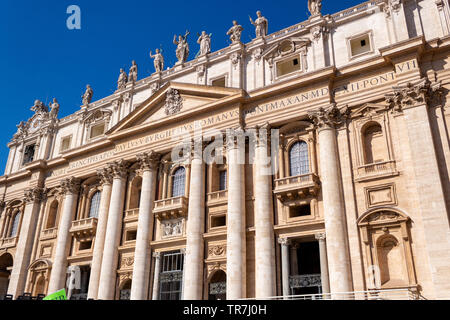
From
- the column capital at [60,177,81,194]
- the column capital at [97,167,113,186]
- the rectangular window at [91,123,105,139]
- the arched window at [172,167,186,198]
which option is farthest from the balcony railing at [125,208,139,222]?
the rectangular window at [91,123,105,139]

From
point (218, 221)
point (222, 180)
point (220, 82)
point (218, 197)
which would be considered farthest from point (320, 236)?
point (220, 82)

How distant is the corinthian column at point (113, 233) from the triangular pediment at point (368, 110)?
55.4ft

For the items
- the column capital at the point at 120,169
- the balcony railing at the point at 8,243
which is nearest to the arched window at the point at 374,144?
the column capital at the point at 120,169

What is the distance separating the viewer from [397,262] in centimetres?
2056

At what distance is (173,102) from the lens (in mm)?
30922

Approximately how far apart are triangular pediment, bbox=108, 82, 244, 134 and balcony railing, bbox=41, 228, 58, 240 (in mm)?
9448

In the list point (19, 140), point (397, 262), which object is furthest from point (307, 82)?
point (19, 140)

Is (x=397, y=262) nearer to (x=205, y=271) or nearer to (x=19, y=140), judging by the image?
(x=205, y=271)

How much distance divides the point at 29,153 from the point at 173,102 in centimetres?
1984

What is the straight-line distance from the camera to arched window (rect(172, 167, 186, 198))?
2931cm

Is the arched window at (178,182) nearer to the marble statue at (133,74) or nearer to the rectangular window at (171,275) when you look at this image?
the rectangular window at (171,275)

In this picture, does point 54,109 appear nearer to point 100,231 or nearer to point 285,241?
point 100,231

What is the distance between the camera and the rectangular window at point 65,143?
38.6 m
